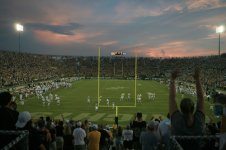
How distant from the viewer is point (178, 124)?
169 inches

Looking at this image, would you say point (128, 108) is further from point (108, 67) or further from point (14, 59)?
point (108, 67)

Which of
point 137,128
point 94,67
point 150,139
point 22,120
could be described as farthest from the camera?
point 94,67

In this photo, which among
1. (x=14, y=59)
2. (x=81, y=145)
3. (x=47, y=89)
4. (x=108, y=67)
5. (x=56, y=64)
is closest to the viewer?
(x=81, y=145)

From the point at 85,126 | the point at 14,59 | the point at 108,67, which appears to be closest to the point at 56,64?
the point at 108,67

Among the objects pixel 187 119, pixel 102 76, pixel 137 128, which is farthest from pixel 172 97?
pixel 102 76

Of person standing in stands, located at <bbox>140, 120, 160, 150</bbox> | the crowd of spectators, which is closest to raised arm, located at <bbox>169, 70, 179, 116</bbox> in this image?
person standing in stands, located at <bbox>140, 120, 160, 150</bbox>

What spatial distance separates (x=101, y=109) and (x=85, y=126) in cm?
1851

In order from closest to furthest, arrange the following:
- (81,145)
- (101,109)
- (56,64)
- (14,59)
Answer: (81,145) < (101,109) < (14,59) < (56,64)

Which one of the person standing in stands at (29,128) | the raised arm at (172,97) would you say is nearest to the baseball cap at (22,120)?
the person standing in stands at (29,128)

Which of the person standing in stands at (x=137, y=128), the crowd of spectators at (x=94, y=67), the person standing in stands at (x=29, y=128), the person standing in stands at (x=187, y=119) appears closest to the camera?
the person standing in stands at (x=187, y=119)

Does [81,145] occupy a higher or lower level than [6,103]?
lower

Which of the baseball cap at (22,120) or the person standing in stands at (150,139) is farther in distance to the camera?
the person standing in stands at (150,139)

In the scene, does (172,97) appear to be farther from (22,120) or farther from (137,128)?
(137,128)

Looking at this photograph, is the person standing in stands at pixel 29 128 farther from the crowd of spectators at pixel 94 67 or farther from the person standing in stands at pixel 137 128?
the crowd of spectators at pixel 94 67
